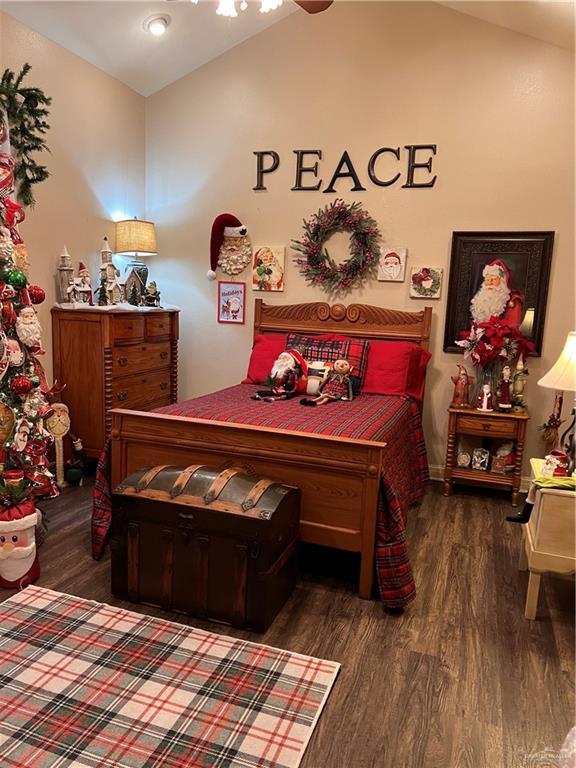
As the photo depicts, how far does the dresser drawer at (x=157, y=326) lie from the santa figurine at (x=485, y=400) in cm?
249

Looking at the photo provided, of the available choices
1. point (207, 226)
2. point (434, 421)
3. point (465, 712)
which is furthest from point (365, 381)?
point (465, 712)

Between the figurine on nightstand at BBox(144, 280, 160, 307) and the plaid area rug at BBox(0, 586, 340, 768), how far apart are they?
261 centimetres

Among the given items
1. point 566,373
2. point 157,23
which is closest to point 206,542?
point 566,373

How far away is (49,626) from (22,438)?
38.7 inches

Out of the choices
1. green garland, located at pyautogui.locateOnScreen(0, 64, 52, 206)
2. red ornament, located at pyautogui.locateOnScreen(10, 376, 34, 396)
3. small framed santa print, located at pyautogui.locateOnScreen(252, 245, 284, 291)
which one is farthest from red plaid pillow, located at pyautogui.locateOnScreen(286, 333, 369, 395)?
green garland, located at pyautogui.locateOnScreen(0, 64, 52, 206)

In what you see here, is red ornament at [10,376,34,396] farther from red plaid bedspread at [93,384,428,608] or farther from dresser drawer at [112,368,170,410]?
dresser drawer at [112,368,170,410]

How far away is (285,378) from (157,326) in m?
1.34

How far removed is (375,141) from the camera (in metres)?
4.12

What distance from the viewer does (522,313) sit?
388 cm

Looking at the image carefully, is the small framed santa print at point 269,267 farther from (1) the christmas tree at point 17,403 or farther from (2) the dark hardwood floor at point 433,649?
(2) the dark hardwood floor at point 433,649

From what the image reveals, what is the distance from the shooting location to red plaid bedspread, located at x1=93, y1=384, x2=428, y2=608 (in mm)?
2385

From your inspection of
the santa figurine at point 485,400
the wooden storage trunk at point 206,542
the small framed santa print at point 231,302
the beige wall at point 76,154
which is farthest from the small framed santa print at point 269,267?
the wooden storage trunk at point 206,542

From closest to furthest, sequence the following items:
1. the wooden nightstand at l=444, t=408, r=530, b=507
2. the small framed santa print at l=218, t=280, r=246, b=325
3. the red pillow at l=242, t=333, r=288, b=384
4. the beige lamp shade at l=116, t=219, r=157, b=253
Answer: the wooden nightstand at l=444, t=408, r=530, b=507
the red pillow at l=242, t=333, r=288, b=384
the beige lamp shade at l=116, t=219, r=157, b=253
the small framed santa print at l=218, t=280, r=246, b=325

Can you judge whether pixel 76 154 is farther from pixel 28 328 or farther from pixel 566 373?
pixel 566 373
